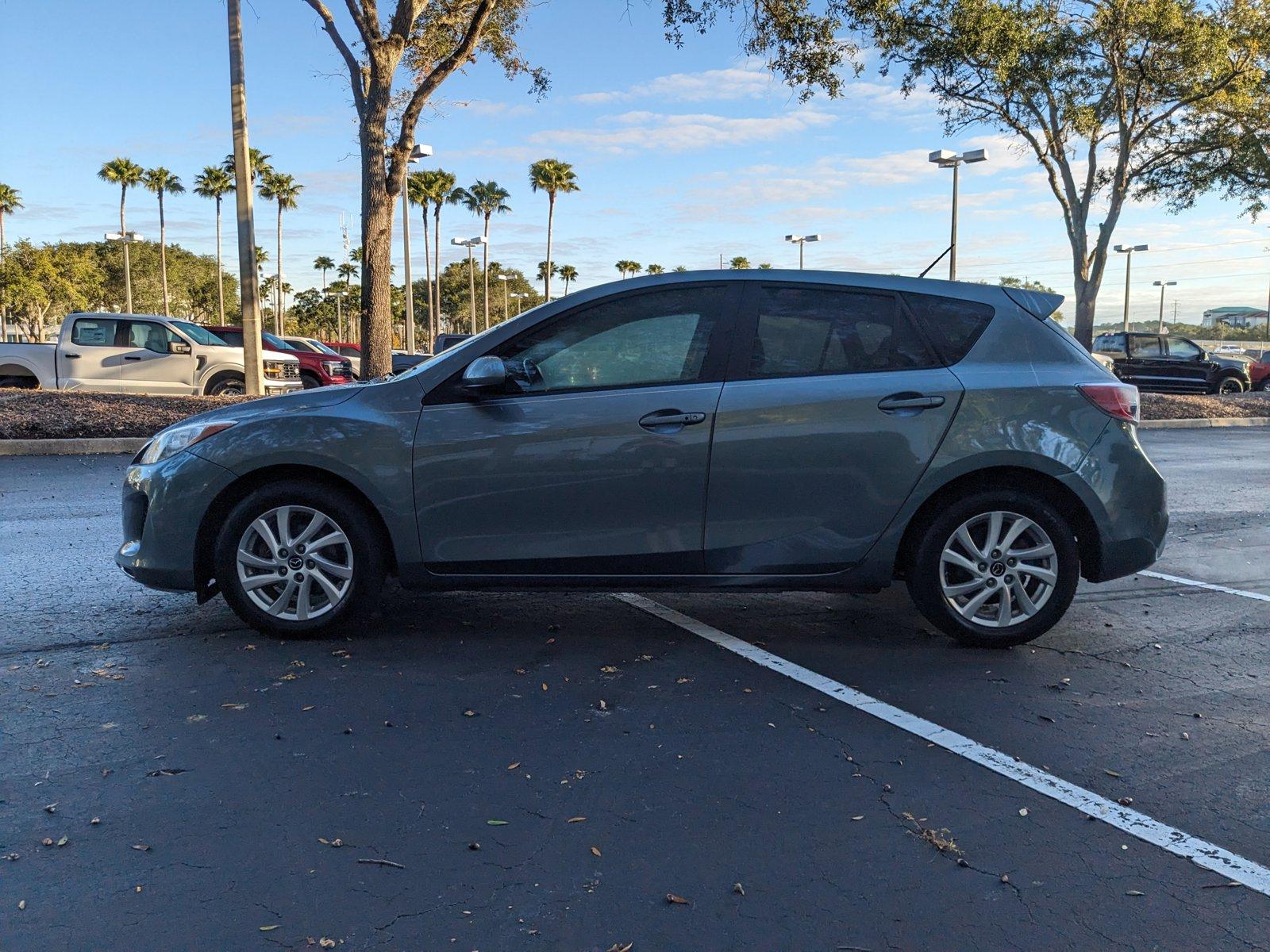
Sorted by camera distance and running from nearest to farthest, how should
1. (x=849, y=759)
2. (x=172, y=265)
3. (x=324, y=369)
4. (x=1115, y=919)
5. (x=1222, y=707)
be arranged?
(x=1115, y=919), (x=849, y=759), (x=1222, y=707), (x=324, y=369), (x=172, y=265)

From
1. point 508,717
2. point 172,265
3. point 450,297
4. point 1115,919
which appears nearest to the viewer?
point 1115,919

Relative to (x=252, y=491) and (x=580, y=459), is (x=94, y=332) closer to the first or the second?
(x=252, y=491)

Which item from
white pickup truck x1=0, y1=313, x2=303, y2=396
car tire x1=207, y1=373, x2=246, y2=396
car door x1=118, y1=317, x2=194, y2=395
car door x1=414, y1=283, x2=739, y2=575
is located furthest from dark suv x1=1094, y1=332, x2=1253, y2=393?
car door x1=414, y1=283, x2=739, y2=575

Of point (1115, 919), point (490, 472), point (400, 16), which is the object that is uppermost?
A: point (400, 16)

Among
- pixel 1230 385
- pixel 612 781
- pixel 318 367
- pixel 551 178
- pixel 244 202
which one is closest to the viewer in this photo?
pixel 612 781

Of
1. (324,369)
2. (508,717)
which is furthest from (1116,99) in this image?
(508,717)

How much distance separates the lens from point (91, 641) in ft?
15.8

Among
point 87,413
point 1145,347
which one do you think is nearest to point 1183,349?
point 1145,347

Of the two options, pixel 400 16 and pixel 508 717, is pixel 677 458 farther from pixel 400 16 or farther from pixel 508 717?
pixel 400 16

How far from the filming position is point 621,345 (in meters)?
4.80

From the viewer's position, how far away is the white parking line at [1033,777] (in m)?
2.87

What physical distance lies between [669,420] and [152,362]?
1547cm

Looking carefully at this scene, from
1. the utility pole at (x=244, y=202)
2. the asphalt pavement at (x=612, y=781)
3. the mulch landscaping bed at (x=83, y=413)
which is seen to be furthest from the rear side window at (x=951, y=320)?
the utility pole at (x=244, y=202)

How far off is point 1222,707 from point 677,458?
235 cm
